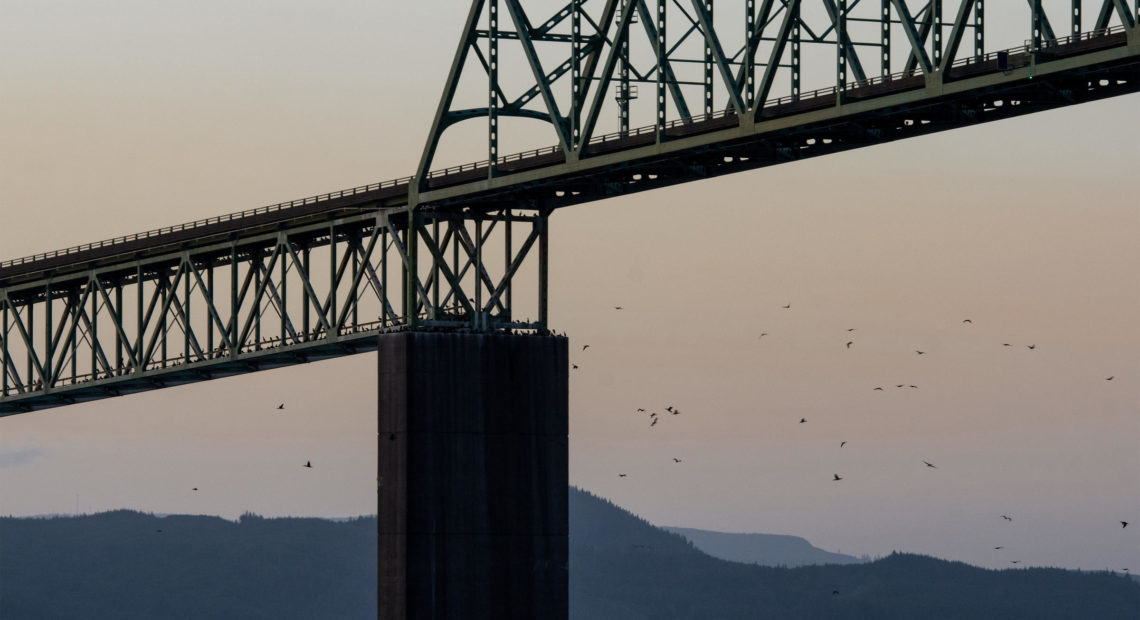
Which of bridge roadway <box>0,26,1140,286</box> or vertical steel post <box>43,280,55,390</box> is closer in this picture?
bridge roadway <box>0,26,1140,286</box>

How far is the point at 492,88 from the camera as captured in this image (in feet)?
424

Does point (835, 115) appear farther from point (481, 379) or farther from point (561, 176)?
point (481, 379)

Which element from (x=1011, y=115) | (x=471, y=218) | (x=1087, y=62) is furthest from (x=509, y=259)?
(x=1087, y=62)

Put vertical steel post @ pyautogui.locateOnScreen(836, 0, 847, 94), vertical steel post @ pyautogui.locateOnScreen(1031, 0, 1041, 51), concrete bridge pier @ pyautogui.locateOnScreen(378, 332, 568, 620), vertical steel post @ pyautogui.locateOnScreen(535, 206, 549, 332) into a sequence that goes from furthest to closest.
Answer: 1. vertical steel post @ pyautogui.locateOnScreen(535, 206, 549, 332)
2. concrete bridge pier @ pyautogui.locateOnScreen(378, 332, 568, 620)
3. vertical steel post @ pyautogui.locateOnScreen(836, 0, 847, 94)
4. vertical steel post @ pyautogui.locateOnScreen(1031, 0, 1041, 51)

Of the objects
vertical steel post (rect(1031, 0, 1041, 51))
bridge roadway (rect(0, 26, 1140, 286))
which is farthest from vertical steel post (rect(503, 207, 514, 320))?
vertical steel post (rect(1031, 0, 1041, 51))

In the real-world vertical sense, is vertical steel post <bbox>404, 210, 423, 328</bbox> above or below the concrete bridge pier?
above

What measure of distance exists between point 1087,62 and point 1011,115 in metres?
9.50

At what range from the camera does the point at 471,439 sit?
425 ft

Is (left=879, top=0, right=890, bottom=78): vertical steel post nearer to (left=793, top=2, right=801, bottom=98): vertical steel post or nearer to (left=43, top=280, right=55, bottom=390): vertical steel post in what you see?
(left=793, top=2, right=801, bottom=98): vertical steel post

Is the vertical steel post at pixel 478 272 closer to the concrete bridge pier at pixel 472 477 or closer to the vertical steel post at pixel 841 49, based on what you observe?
the concrete bridge pier at pixel 472 477

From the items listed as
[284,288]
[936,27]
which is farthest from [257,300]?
[936,27]

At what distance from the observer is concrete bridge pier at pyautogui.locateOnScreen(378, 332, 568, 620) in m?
128

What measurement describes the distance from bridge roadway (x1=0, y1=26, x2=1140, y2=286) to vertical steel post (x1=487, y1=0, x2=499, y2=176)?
2.02 ft

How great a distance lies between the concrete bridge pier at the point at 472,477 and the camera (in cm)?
12825
